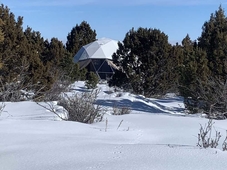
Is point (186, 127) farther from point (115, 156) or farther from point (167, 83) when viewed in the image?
point (167, 83)

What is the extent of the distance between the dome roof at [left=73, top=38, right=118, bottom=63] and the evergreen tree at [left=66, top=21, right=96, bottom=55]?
17.9ft

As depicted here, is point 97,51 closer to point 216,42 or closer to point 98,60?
point 98,60

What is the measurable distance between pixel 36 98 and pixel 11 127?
6.79 meters

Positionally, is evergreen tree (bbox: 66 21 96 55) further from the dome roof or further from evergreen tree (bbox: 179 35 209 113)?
evergreen tree (bbox: 179 35 209 113)

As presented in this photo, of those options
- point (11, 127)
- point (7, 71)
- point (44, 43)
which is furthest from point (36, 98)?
point (44, 43)

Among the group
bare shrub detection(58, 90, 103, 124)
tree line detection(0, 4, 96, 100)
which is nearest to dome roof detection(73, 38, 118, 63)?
tree line detection(0, 4, 96, 100)

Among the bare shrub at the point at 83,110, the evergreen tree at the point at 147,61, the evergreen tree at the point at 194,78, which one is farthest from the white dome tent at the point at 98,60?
the bare shrub at the point at 83,110

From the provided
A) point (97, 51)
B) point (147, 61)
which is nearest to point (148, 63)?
point (147, 61)

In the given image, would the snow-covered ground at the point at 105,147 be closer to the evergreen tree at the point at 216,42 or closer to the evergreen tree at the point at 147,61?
the evergreen tree at the point at 216,42

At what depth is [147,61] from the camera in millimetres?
20641

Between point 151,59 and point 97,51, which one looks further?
point 97,51

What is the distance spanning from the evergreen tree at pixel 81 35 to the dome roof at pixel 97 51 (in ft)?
17.9

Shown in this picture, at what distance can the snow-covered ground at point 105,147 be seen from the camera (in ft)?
12.5

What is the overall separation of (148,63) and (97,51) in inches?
480
